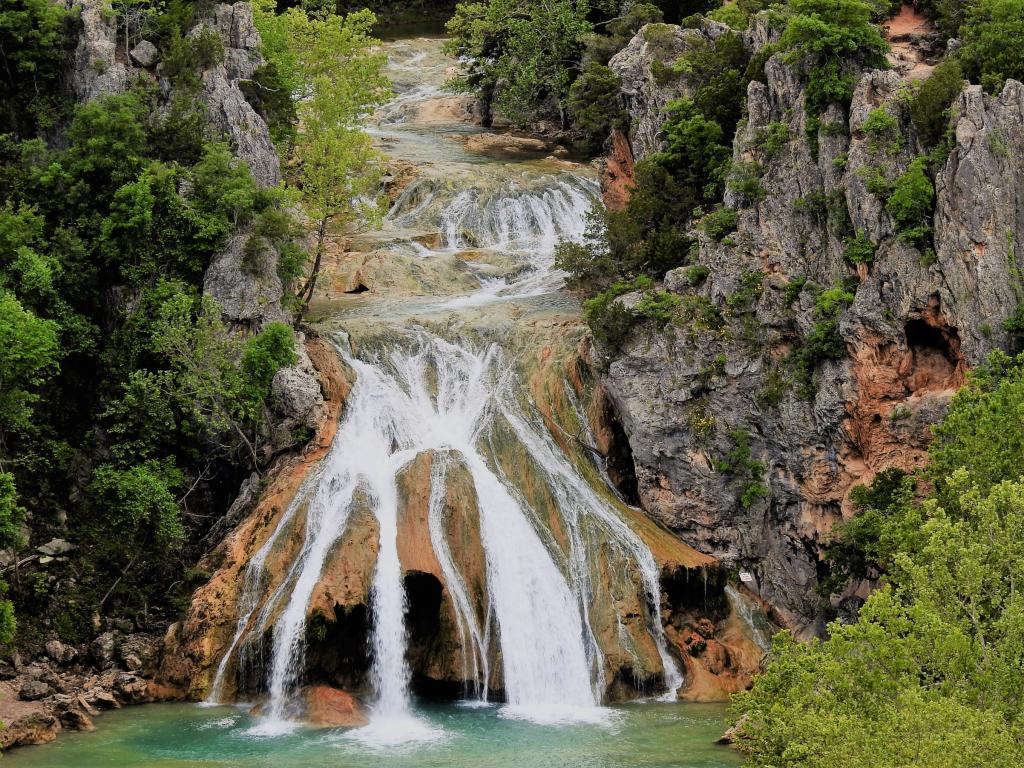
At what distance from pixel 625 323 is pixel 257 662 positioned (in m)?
17.0

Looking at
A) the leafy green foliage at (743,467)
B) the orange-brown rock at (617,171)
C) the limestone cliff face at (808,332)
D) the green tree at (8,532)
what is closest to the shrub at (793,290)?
the limestone cliff face at (808,332)

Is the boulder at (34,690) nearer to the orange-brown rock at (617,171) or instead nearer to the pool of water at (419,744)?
the pool of water at (419,744)

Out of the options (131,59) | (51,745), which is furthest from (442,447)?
(131,59)

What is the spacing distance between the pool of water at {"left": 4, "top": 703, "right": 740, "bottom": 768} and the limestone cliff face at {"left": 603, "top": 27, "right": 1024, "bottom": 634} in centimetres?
834

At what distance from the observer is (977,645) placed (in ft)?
73.5

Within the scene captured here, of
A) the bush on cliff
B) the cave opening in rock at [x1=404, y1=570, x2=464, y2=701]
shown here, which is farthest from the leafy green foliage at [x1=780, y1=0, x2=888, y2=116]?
the cave opening in rock at [x1=404, y1=570, x2=464, y2=701]

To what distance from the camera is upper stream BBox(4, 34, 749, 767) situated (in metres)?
32.3

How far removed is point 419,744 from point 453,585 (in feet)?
20.9

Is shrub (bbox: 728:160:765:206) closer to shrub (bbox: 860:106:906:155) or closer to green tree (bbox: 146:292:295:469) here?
shrub (bbox: 860:106:906:155)

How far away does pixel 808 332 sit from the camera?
40.2 m

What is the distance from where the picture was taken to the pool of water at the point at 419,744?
30.2m

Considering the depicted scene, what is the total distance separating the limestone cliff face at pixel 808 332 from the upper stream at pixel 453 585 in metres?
2.56

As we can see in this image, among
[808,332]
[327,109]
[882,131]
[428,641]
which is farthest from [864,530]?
[327,109]

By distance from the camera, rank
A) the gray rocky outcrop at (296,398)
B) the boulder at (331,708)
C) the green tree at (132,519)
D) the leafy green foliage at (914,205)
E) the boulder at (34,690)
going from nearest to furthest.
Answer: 1. the boulder at (34,690)
2. the boulder at (331,708)
3. the leafy green foliage at (914,205)
4. the green tree at (132,519)
5. the gray rocky outcrop at (296,398)
